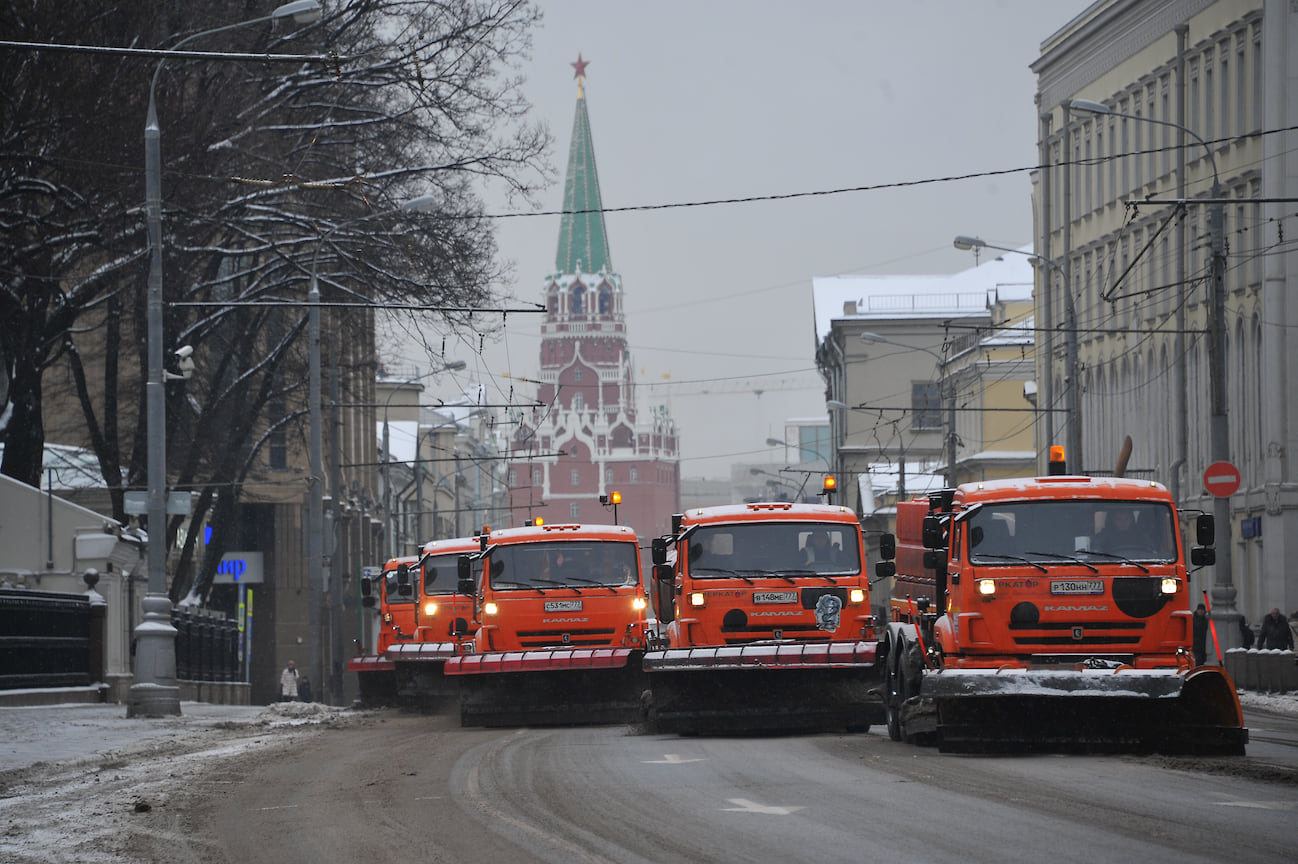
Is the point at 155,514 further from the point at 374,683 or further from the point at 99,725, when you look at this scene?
the point at 374,683

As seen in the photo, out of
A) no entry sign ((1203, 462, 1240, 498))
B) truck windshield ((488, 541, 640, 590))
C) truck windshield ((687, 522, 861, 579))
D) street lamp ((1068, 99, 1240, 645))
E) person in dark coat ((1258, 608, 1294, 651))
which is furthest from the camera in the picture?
person in dark coat ((1258, 608, 1294, 651))

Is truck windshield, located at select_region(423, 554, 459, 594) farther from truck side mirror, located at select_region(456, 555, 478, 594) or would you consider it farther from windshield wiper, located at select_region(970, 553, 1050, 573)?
windshield wiper, located at select_region(970, 553, 1050, 573)

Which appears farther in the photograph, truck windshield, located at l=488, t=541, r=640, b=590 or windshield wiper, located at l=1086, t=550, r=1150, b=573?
truck windshield, located at l=488, t=541, r=640, b=590

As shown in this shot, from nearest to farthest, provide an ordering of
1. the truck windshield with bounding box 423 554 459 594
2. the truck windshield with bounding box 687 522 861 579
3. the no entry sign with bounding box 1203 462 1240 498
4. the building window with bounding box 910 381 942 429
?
the truck windshield with bounding box 687 522 861 579 < the no entry sign with bounding box 1203 462 1240 498 < the truck windshield with bounding box 423 554 459 594 < the building window with bounding box 910 381 942 429

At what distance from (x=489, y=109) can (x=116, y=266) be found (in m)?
7.79

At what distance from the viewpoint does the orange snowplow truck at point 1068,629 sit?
54.4 ft

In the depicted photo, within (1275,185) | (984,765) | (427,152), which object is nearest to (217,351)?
(427,152)

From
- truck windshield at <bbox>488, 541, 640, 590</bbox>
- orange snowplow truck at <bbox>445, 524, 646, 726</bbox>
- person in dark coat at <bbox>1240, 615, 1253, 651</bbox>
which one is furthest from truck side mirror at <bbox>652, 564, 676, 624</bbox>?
person in dark coat at <bbox>1240, 615, 1253, 651</bbox>

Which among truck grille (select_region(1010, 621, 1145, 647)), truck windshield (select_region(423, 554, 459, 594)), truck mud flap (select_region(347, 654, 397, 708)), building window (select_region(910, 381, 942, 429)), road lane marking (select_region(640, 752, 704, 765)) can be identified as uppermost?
building window (select_region(910, 381, 942, 429))

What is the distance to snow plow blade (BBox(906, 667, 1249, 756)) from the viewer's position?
1644 centimetres

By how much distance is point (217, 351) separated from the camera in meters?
48.7

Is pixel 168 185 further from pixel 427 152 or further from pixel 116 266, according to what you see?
pixel 427 152

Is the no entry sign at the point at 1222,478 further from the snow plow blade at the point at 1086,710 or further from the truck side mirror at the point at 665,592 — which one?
the snow plow blade at the point at 1086,710

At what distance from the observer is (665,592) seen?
24125mm
